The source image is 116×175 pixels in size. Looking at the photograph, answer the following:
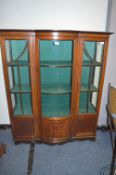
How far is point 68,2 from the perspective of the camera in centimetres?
200

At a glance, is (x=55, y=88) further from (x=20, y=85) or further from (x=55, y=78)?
(x=20, y=85)

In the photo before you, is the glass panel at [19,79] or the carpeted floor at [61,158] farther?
the glass panel at [19,79]

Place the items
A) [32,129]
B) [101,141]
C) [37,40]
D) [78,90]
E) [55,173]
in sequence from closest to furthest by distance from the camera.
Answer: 1. [37,40]
2. [55,173]
3. [78,90]
4. [32,129]
5. [101,141]

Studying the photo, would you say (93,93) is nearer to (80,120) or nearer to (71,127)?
(80,120)

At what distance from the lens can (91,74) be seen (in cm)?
201

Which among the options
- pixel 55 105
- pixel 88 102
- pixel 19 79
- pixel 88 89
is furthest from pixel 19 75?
pixel 88 102

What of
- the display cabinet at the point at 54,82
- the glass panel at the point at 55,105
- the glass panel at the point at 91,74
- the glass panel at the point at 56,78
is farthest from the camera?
the glass panel at the point at 55,105

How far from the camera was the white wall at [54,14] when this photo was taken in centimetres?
199

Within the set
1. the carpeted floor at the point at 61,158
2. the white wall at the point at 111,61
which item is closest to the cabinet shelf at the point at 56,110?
the carpeted floor at the point at 61,158

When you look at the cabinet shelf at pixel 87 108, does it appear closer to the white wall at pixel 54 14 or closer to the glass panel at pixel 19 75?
the glass panel at pixel 19 75

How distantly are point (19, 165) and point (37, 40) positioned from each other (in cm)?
159

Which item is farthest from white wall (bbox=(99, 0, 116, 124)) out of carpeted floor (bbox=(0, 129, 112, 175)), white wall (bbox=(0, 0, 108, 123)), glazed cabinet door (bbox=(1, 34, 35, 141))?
glazed cabinet door (bbox=(1, 34, 35, 141))

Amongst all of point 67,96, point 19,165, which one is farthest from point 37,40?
point 19,165

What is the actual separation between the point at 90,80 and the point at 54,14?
1.03m
